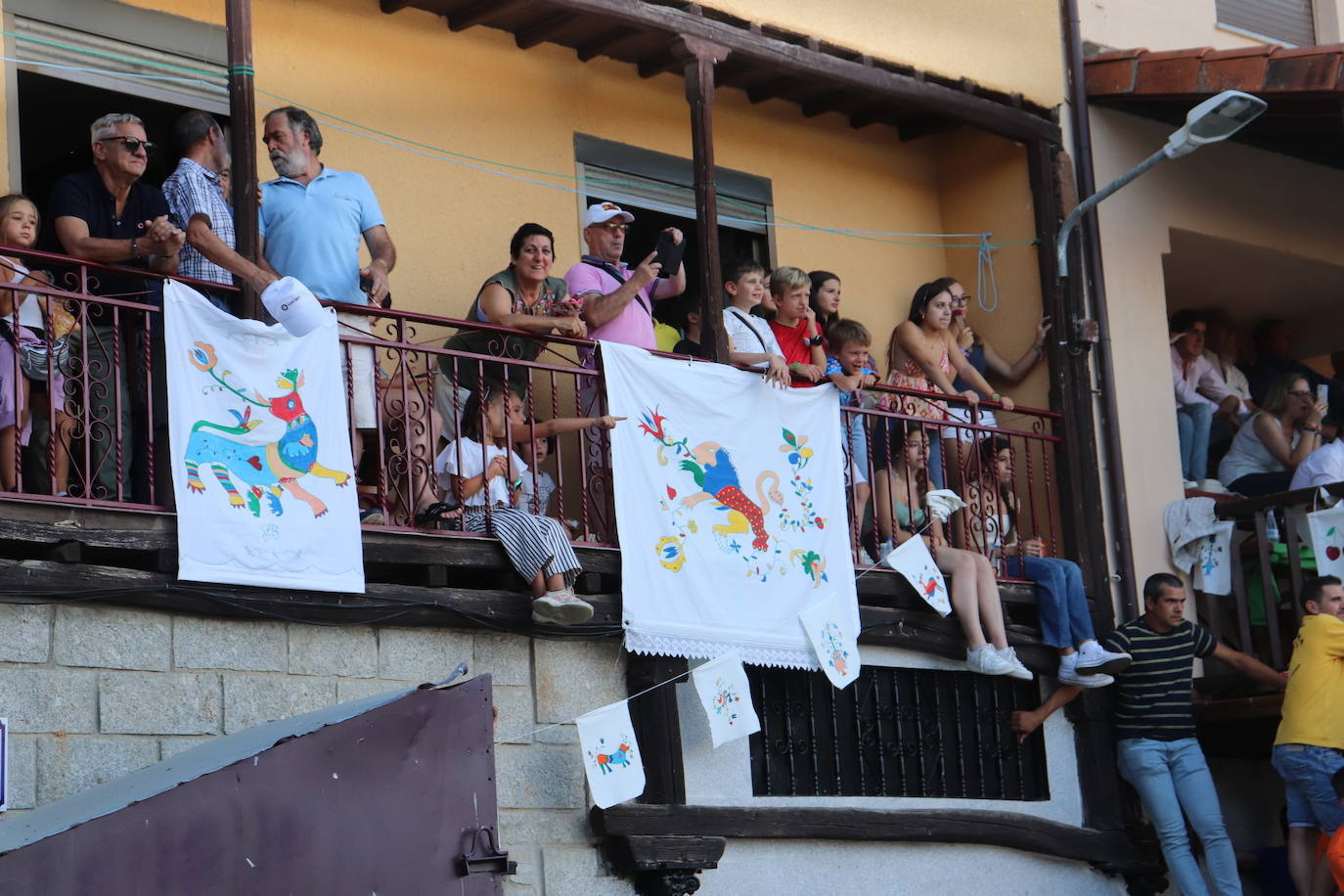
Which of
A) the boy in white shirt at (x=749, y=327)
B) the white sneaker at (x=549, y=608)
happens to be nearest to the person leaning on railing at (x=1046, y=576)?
the boy in white shirt at (x=749, y=327)

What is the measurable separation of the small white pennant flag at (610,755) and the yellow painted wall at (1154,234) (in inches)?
188

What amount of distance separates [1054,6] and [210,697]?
8.20m

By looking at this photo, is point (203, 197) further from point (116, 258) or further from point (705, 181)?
point (705, 181)

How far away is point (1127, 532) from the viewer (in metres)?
13.0

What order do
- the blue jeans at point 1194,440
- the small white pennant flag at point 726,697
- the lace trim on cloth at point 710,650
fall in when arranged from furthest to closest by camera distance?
the blue jeans at point 1194,440 < the small white pennant flag at point 726,697 < the lace trim on cloth at point 710,650

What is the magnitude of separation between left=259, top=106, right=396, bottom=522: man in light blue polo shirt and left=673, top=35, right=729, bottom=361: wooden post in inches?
78.2

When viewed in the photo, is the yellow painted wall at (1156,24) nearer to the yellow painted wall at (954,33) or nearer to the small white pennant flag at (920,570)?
the yellow painted wall at (954,33)

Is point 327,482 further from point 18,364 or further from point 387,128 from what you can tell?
point 387,128

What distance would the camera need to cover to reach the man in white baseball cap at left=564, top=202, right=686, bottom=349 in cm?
1041

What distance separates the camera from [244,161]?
9.19 metres

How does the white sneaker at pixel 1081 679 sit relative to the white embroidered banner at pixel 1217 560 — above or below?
below

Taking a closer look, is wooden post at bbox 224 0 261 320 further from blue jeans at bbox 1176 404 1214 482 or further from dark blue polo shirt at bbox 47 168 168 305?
blue jeans at bbox 1176 404 1214 482

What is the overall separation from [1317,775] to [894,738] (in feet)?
7.96

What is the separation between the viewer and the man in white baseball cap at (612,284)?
410 inches
